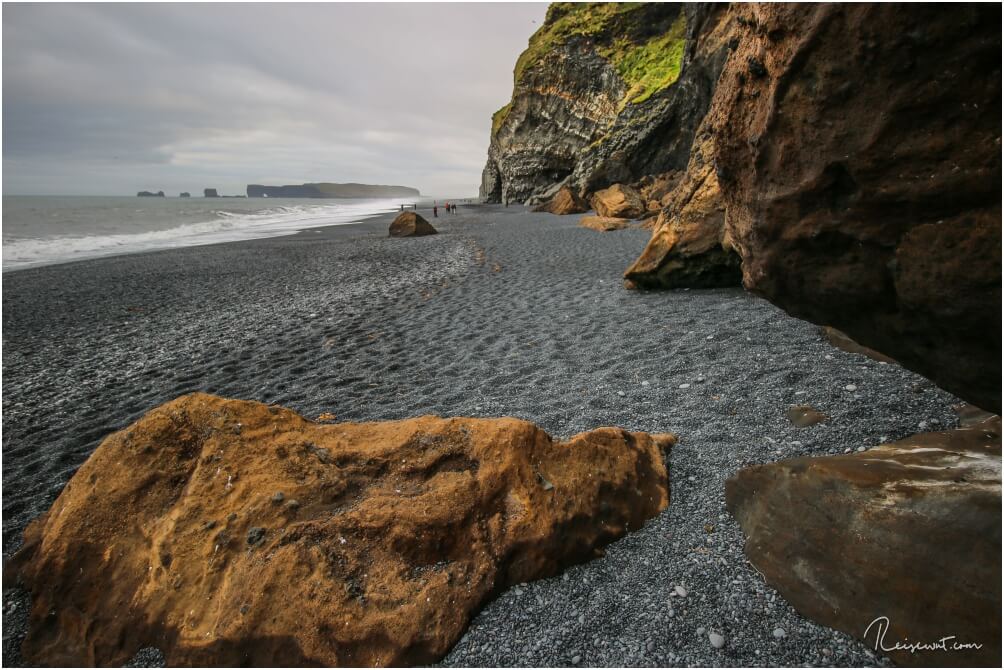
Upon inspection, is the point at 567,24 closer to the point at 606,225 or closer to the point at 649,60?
the point at 649,60

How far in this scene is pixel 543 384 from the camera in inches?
165

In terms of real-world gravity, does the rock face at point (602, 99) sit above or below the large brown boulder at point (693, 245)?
above

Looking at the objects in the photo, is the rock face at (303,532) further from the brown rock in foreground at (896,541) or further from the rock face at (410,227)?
the rock face at (410,227)

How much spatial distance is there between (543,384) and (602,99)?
94.3 feet

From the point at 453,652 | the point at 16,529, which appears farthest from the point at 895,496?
the point at 16,529

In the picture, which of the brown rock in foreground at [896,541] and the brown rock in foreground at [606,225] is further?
the brown rock in foreground at [606,225]

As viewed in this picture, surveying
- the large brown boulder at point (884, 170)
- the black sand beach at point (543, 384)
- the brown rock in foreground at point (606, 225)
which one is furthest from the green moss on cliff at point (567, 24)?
the large brown boulder at point (884, 170)

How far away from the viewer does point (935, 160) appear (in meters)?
1.49

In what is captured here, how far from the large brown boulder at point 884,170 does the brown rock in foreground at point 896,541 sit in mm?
380

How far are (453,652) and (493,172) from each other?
151 feet

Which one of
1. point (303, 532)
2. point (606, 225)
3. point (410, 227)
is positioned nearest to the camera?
point (303, 532)

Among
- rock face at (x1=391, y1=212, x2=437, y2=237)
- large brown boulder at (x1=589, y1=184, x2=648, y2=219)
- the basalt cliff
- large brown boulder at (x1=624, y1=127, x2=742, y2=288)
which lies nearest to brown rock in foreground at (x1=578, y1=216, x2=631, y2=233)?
large brown boulder at (x1=589, y1=184, x2=648, y2=219)

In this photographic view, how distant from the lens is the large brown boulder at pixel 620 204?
60.6 feet

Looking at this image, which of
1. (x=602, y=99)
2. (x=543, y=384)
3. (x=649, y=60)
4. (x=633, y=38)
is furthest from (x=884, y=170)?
(x=633, y=38)
